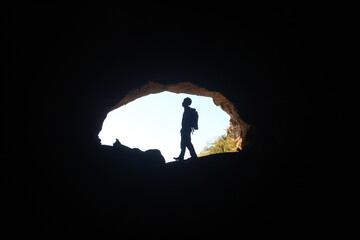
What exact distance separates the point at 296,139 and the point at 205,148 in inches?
482

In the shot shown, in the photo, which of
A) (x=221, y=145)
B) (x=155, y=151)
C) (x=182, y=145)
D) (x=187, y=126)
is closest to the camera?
(x=155, y=151)

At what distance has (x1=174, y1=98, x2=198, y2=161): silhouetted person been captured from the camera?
7.21 metres

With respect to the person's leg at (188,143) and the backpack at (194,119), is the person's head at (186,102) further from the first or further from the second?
the person's leg at (188,143)

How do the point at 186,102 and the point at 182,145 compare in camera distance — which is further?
the point at 186,102

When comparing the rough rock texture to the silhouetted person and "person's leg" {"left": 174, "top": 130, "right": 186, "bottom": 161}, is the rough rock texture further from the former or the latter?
the silhouetted person

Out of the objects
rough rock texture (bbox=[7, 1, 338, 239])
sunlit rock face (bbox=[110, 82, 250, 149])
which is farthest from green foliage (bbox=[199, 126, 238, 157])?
rough rock texture (bbox=[7, 1, 338, 239])

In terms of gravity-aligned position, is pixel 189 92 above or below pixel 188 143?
above

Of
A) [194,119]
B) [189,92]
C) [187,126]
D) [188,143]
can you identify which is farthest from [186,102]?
[189,92]

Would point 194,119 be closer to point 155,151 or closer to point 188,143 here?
point 188,143

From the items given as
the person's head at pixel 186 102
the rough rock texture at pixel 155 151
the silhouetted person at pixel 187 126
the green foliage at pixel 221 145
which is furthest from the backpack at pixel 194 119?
the green foliage at pixel 221 145

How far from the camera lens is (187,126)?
291 inches

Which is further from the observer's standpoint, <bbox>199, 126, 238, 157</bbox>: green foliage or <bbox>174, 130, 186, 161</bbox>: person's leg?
<bbox>199, 126, 238, 157</bbox>: green foliage

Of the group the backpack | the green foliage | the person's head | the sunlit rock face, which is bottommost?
the green foliage

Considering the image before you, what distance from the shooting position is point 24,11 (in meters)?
4.25
